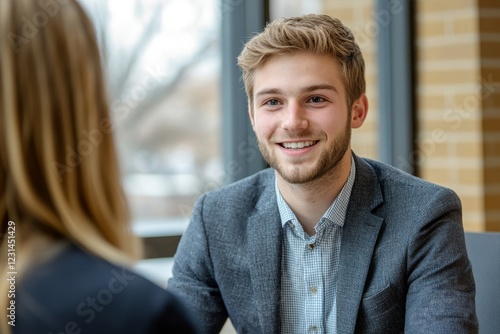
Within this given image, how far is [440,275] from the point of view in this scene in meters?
1.83

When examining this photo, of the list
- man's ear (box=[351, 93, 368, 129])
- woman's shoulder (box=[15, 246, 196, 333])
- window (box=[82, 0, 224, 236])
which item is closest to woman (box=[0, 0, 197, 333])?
woman's shoulder (box=[15, 246, 196, 333])

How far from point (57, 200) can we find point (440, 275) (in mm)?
1081

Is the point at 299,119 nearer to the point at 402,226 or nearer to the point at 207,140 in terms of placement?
the point at 402,226

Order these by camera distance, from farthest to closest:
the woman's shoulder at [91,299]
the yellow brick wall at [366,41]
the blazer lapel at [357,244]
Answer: the yellow brick wall at [366,41] → the blazer lapel at [357,244] → the woman's shoulder at [91,299]

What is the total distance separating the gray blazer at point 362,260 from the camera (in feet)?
6.02

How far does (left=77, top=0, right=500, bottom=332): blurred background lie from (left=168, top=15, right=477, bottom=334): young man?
1.15 ft

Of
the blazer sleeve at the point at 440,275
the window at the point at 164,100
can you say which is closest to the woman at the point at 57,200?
the blazer sleeve at the point at 440,275

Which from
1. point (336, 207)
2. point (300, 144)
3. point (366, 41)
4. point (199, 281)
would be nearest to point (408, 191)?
point (336, 207)

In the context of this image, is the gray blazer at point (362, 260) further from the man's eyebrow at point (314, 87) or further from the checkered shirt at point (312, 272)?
the man's eyebrow at point (314, 87)

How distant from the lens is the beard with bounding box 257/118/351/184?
199cm

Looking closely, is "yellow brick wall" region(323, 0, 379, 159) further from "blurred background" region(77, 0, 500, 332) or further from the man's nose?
the man's nose

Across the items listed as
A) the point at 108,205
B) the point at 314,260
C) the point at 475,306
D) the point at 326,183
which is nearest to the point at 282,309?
the point at 314,260

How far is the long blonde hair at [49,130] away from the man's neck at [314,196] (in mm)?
1036

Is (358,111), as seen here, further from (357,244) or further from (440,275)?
(440,275)
